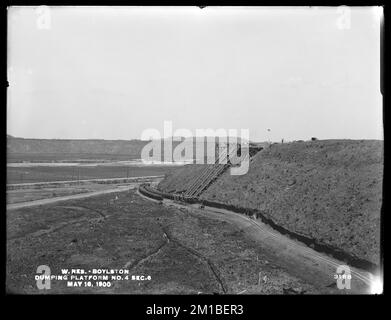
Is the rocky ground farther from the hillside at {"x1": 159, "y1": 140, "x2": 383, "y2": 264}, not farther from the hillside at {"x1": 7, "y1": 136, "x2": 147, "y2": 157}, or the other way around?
the hillside at {"x1": 7, "y1": 136, "x2": 147, "y2": 157}

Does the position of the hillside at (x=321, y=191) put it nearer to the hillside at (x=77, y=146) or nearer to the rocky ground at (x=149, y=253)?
the rocky ground at (x=149, y=253)

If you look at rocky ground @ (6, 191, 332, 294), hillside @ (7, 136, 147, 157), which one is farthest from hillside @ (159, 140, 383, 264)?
hillside @ (7, 136, 147, 157)

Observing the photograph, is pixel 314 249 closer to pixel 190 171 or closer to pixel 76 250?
pixel 76 250

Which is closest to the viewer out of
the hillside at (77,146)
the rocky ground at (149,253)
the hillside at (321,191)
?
the rocky ground at (149,253)

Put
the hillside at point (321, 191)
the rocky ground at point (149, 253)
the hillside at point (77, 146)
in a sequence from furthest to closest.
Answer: the hillside at point (77, 146) → the hillside at point (321, 191) → the rocky ground at point (149, 253)

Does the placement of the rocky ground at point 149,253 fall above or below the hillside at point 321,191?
below

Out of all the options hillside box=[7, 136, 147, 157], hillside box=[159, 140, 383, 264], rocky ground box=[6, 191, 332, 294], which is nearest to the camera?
rocky ground box=[6, 191, 332, 294]

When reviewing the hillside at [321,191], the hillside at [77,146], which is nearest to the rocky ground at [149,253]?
the hillside at [321,191]

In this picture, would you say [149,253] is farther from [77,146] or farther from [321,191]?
[77,146]

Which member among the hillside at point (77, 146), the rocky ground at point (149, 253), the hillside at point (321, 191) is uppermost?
the hillside at point (77, 146)
